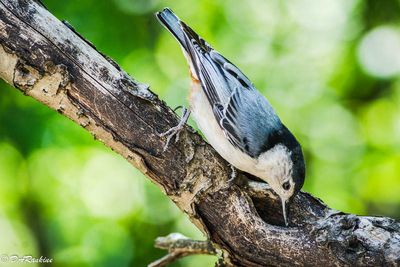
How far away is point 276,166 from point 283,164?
0.05 meters

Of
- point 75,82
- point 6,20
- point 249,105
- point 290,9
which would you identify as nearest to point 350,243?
point 249,105

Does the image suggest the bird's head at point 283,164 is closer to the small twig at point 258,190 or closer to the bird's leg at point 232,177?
the small twig at point 258,190

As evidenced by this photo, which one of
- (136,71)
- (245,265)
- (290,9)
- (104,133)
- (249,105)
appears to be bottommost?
(245,265)

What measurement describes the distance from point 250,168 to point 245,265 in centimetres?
50

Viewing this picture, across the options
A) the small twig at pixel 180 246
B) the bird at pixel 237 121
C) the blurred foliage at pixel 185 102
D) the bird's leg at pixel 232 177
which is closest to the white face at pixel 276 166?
the bird at pixel 237 121

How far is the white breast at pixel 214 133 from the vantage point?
2691 mm

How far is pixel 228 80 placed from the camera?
120 inches

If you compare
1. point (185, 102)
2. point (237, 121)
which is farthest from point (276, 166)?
point (185, 102)

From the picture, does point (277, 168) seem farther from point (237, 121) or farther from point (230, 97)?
point (230, 97)

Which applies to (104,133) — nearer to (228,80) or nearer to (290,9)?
(228,80)

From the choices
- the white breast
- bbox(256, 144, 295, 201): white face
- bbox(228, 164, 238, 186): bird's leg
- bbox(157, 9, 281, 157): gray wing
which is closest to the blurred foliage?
bbox(157, 9, 281, 157): gray wing

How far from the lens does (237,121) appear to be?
2.92 meters

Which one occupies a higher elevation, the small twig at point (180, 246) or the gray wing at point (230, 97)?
the gray wing at point (230, 97)

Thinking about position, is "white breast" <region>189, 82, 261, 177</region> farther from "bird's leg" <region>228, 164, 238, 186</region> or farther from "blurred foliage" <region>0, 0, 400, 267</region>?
"blurred foliage" <region>0, 0, 400, 267</region>
